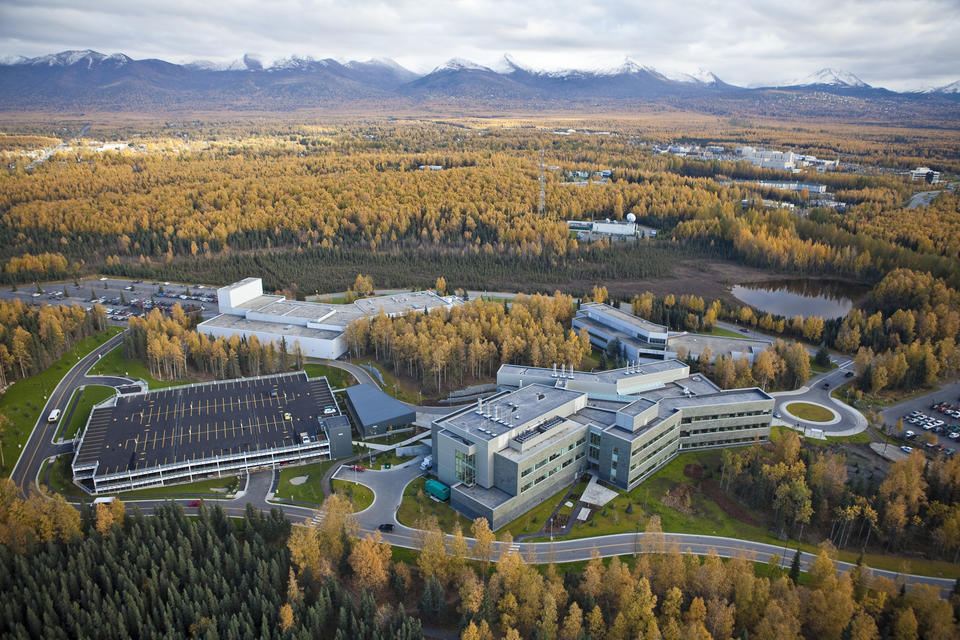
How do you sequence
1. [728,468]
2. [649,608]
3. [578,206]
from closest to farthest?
[649,608] < [728,468] < [578,206]

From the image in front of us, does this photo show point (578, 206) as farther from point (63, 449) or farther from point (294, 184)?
point (63, 449)

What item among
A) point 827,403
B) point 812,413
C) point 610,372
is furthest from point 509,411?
point 827,403

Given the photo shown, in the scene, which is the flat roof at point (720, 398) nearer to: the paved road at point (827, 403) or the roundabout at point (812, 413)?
the paved road at point (827, 403)

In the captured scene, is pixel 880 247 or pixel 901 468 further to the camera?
pixel 880 247

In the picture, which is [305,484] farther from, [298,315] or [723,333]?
[723,333]

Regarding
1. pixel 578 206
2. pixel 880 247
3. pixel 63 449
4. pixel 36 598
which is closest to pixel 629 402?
pixel 36 598

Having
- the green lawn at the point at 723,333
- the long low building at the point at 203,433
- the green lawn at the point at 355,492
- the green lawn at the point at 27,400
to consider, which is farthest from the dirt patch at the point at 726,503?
the green lawn at the point at 27,400

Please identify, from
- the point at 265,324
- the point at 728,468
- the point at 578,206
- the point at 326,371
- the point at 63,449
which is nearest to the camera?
the point at 728,468
